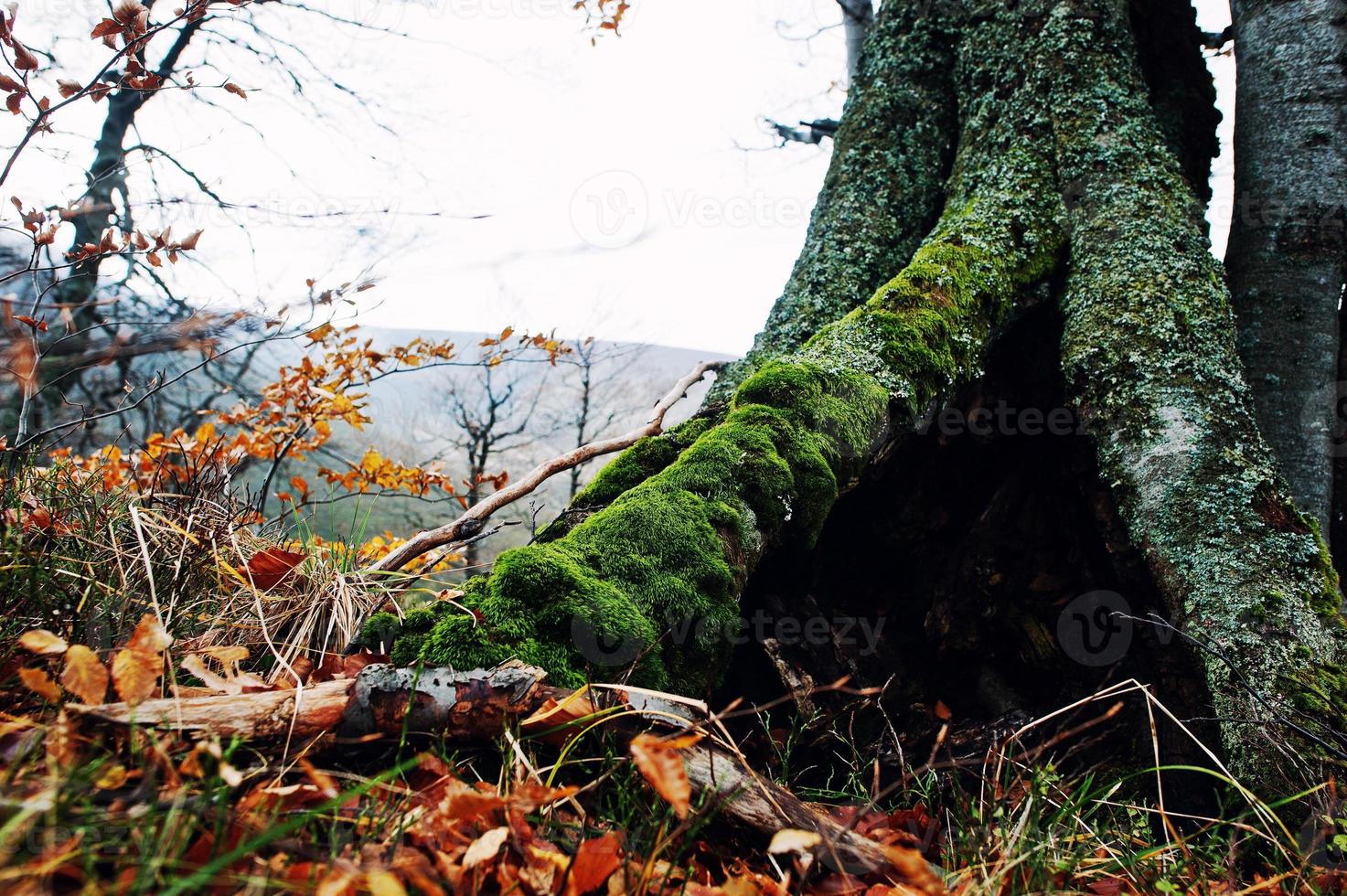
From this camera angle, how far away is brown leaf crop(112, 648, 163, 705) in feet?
3.67

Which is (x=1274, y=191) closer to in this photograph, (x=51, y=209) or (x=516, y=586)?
(x=516, y=586)

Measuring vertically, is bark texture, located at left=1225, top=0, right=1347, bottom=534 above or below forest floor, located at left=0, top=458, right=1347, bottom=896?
above

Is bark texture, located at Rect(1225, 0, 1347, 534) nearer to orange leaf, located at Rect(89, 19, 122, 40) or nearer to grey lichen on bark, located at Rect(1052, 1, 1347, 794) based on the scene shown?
grey lichen on bark, located at Rect(1052, 1, 1347, 794)

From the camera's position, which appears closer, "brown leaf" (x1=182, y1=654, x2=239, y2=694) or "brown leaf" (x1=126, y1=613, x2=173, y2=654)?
"brown leaf" (x1=126, y1=613, x2=173, y2=654)

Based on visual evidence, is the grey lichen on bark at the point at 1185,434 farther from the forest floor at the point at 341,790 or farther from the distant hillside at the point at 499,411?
the distant hillside at the point at 499,411

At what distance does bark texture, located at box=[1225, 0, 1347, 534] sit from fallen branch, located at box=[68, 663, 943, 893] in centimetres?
382

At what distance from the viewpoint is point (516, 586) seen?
1.71m

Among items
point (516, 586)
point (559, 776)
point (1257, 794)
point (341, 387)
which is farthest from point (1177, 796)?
point (341, 387)

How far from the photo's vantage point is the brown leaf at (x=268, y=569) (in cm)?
203

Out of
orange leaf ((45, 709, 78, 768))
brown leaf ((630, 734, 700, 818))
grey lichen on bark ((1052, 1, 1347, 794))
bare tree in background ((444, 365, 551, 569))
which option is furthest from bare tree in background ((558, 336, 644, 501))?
brown leaf ((630, 734, 700, 818))

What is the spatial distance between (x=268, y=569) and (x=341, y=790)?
3.59 ft

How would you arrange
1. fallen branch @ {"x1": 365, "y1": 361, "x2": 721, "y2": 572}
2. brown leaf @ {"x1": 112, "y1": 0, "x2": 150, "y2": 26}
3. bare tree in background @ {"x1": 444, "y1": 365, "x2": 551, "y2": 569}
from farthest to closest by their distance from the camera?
1. bare tree in background @ {"x1": 444, "y1": 365, "x2": 551, "y2": 569}
2. fallen branch @ {"x1": 365, "y1": 361, "x2": 721, "y2": 572}
3. brown leaf @ {"x1": 112, "y1": 0, "x2": 150, "y2": 26}

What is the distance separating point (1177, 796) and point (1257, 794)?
379 millimetres

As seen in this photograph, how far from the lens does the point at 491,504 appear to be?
8.56ft
